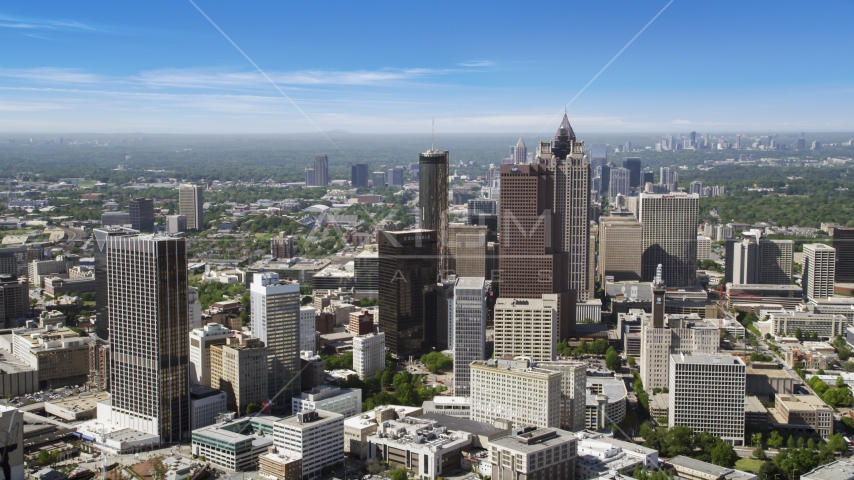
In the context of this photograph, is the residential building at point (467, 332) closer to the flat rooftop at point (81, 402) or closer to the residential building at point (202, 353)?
the residential building at point (202, 353)

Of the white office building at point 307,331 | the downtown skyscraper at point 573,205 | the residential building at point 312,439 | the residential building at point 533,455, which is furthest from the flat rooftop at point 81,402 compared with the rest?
the downtown skyscraper at point 573,205

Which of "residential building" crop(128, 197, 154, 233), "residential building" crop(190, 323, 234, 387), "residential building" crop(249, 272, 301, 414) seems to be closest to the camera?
"residential building" crop(249, 272, 301, 414)

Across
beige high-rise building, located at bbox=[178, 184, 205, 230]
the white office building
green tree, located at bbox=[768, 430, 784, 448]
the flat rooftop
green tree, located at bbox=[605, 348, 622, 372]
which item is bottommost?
green tree, located at bbox=[768, 430, 784, 448]

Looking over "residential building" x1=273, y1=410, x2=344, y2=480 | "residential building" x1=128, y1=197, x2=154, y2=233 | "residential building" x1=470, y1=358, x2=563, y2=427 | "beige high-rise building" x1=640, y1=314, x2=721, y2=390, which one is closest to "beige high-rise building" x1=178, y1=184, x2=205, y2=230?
"residential building" x1=128, y1=197, x2=154, y2=233

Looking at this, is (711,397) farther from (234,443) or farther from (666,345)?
(234,443)

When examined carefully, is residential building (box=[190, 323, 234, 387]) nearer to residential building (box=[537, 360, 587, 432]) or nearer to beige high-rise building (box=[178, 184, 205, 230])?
residential building (box=[537, 360, 587, 432])

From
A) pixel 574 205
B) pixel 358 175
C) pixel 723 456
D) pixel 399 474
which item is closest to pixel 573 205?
pixel 574 205

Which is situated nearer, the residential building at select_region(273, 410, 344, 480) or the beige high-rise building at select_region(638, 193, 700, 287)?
the residential building at select_region(273, 410, 344, 480)

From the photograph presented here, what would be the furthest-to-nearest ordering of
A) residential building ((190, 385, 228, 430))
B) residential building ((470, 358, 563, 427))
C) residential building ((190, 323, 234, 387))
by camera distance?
residential building ((190, 323, 234, 387)) < residential building ((190, 385, 228, 430)) < residential building ((470, 358, 563, 427))
